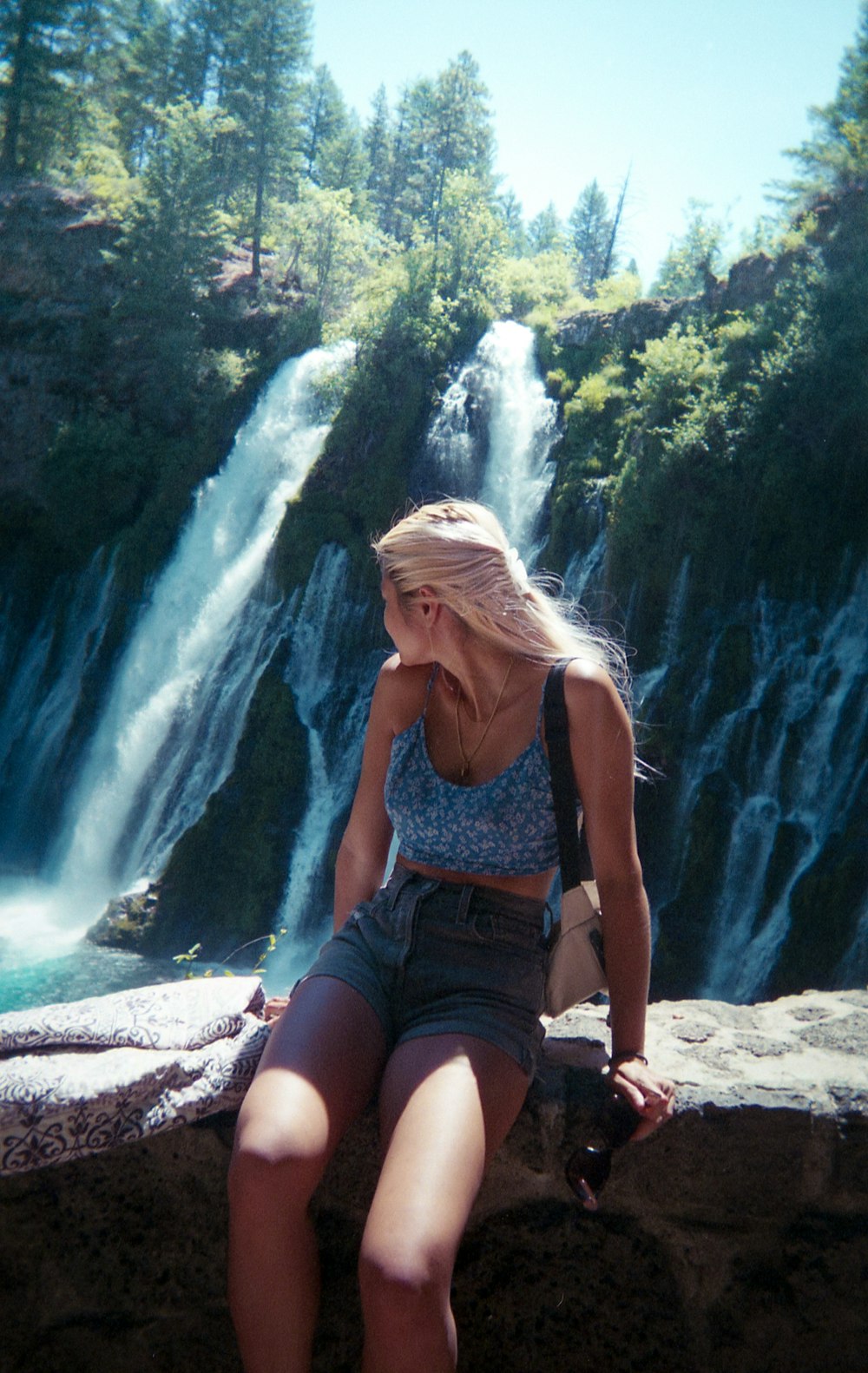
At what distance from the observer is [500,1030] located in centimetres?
186

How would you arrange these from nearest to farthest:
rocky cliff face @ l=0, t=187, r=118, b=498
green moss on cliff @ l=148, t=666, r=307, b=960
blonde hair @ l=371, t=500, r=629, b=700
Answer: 1. blonde hair @ l=371, t=500, r=629, b=700
2. green moss on cliff @ l=148, t=666, r=307, b=960
3. rocky cliff face @ l=0, t=187, r=118, b=498

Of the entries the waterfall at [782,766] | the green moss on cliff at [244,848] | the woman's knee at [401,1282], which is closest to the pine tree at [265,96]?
the green moss on cliff at [244,848]

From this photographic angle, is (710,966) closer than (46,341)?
Yes

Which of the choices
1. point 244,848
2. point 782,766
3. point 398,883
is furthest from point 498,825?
point 244,848

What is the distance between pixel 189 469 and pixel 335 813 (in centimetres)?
700

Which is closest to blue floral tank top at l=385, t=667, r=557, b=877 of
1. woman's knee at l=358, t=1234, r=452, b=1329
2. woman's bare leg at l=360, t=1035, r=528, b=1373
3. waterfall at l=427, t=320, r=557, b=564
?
woman's bare leg at l=360, t=1035, r=528, b=1373

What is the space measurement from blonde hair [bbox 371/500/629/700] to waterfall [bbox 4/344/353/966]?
35.5 feet

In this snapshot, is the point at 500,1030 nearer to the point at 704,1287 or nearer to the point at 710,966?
the point at 704,1287

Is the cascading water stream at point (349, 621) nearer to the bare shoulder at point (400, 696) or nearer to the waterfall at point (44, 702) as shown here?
the waterfall at point (44, 702)

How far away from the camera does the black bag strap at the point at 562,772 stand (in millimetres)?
2047

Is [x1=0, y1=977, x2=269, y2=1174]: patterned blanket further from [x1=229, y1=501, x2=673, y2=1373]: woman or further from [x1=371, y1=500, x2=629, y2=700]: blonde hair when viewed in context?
[x1=371, y1=500, x2=629, y2=700]: blonde hair

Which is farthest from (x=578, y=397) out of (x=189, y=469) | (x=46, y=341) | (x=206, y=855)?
(x=46, y=341)

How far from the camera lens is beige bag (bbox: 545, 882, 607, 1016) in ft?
6.66

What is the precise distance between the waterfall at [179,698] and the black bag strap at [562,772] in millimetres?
10937
